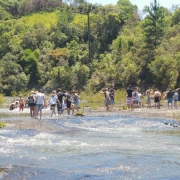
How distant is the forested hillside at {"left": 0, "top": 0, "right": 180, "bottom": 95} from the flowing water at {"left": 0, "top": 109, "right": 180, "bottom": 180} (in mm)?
31724

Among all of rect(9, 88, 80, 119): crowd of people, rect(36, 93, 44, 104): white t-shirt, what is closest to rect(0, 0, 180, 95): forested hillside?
rect(9, 88, 80, 119): crowd of people

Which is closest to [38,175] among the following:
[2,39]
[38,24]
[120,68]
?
[120,68]

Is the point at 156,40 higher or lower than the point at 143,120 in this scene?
higher

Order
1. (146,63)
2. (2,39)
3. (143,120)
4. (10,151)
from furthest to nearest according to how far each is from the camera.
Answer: (2,39)
(146,63)
(143,120)
(10,151)

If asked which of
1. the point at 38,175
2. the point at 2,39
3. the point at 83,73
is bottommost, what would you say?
the point at 38,175

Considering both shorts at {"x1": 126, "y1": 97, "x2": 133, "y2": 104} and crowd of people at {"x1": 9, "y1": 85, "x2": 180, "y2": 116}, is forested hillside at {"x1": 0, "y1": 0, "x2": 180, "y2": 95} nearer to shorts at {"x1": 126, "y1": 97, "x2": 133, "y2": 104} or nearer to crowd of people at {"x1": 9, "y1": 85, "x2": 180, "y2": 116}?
crowd of people at {"x1": 9, "y1": 85, "x2": 180, "y2": 116}

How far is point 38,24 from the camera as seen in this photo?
99.0m

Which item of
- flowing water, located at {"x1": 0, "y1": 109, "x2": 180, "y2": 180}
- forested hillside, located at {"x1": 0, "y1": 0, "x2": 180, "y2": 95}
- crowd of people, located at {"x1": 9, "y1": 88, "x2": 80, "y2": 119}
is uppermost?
forested hillside, located at {"x1": 0, "y1": 0, "x2": 180, "y2": 95}

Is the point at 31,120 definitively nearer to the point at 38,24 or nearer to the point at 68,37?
the point at 68,37

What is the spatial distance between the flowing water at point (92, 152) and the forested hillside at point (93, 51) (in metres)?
31.7

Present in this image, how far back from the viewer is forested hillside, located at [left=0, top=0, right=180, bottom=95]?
2338 inches

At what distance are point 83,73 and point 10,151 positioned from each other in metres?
53.2

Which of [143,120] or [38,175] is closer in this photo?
[38,175]

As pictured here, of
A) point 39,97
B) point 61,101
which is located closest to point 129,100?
point 61,101
